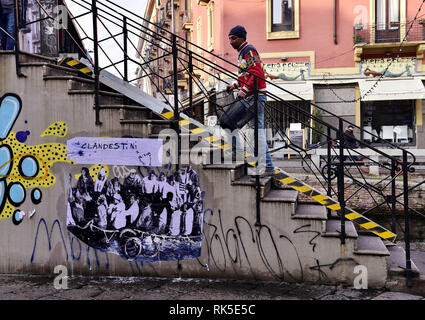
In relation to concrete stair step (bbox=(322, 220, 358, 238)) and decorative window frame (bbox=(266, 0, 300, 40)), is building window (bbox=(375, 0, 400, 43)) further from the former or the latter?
concrete stair step (bbox=(322, 220, 358, 238))

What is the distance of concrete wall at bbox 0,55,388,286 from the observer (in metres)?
6.20

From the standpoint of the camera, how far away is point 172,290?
6.05m

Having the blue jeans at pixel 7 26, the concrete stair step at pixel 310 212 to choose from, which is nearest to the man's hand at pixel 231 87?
the concrete stair step at pixel 310 212

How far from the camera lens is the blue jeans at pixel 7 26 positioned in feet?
23.5

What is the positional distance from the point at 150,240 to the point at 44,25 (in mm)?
3921

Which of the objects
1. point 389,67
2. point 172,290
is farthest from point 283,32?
point 172,290

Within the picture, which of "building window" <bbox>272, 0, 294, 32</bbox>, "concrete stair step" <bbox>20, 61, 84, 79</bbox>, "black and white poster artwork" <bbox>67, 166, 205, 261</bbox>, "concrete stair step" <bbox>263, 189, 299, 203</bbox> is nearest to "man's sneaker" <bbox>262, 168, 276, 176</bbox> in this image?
"concrete stair step" <bbox>263, 189, 299, 203</bbox>

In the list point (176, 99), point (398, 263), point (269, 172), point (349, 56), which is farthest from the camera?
point (349, 56)

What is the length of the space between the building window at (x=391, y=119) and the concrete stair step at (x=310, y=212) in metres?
14.2

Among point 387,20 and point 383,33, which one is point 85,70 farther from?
point 387,20

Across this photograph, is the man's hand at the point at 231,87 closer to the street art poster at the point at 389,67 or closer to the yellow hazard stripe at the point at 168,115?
the yellow hazard stripe at the point at 168,115

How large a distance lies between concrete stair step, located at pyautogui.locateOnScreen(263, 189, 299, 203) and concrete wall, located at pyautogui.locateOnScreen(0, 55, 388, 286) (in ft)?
0.25

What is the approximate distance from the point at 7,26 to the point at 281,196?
472cm

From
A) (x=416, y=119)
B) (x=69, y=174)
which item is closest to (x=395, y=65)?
(x=416, y=119)
